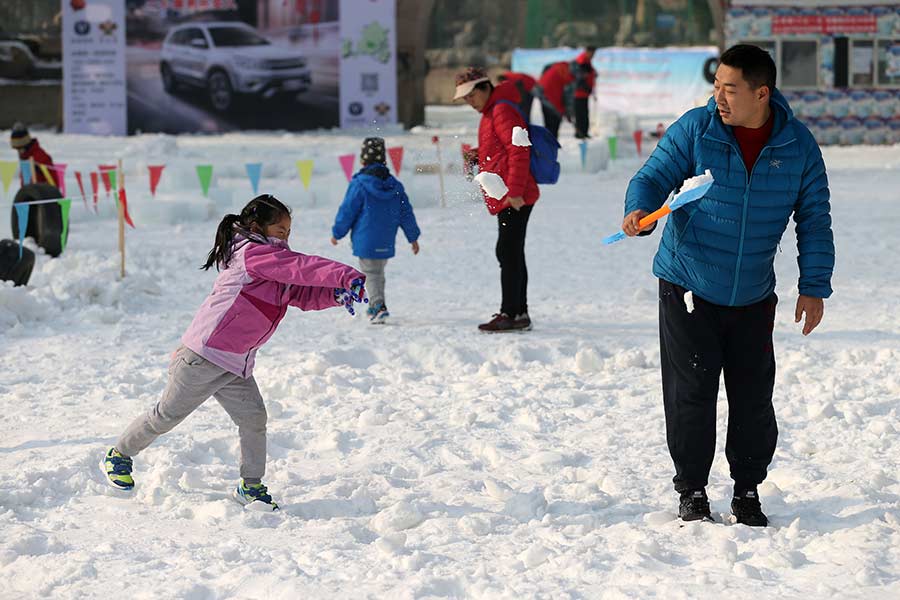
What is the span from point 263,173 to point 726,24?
1009 cm

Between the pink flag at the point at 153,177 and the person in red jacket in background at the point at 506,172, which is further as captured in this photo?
the pink flag at the point at 153,177

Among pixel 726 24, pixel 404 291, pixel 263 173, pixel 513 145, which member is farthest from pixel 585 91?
pixel 513 145

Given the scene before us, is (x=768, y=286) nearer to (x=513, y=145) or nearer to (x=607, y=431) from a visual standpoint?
(x=607, y=431)

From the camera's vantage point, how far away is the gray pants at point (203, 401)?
4.97 metres

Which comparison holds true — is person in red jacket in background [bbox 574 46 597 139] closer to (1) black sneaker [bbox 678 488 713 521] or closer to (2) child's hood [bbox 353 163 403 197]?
(2) child's hood [bbox 353 163 403 197]

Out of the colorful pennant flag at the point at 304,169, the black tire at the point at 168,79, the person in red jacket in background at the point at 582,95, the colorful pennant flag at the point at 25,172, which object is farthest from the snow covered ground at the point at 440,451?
the black tire at the point at 168,79

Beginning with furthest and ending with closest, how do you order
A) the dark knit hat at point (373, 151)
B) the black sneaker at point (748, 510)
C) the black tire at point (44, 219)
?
the black tire at point (44, 219), the dark knit hat at point (373, 151), the black sneaker at point (748, 510)

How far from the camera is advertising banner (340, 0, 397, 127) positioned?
2470cm

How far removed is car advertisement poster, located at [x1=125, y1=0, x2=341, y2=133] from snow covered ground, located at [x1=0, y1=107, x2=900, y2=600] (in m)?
14.1

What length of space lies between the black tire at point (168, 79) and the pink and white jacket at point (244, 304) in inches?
838

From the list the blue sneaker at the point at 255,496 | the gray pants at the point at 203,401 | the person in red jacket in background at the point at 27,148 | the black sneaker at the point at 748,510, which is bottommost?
the blue sneaker at the point at 255,496

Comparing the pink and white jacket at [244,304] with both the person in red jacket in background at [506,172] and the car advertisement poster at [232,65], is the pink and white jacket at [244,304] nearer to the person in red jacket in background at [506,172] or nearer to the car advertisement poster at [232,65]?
the person in red jacket in background at [506,172]

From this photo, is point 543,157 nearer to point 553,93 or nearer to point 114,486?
point 114,486

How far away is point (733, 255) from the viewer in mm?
4512
